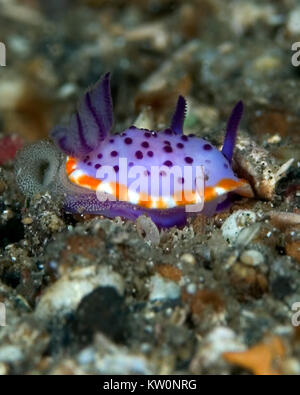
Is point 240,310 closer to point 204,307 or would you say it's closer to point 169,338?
point 204,307

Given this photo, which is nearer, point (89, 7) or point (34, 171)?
point (34, 171)

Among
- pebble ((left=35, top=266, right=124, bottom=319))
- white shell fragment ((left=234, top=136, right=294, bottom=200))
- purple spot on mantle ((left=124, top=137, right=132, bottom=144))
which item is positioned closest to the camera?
pebble ((left=35, top=266, right=124, bottom=319))

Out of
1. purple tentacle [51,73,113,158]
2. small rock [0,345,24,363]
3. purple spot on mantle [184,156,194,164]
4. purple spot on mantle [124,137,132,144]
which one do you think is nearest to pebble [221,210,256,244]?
purple spot on mantle [184,156,194,164]

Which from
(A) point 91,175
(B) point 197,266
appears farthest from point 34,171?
(B) point 197,266

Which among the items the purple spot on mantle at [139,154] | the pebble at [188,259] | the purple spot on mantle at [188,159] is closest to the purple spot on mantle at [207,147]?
the purple spot on mantle at [188,159]

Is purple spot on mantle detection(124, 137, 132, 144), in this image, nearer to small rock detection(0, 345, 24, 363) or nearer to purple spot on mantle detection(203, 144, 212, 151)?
purple spot on mantle detection(203, 144, 212, 151)

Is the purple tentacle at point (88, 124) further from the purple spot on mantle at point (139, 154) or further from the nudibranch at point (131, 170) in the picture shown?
the purple spot on mantle at point (139, 154)
